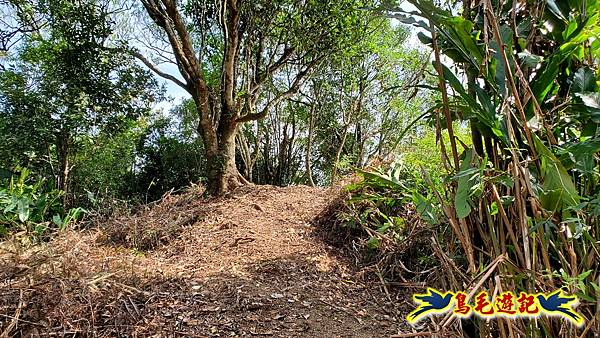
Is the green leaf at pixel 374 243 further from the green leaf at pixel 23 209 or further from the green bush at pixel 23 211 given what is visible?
the green leaf at pixel 23 209

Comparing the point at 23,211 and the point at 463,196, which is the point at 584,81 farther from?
the point at 23,211

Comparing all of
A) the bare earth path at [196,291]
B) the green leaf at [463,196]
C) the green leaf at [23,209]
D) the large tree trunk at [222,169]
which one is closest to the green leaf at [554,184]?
the green leaf at [463,196]

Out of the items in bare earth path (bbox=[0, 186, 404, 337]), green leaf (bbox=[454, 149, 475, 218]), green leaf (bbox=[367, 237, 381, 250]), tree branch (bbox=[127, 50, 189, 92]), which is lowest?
bare earth path (bbox=[0, 186, 404, 337])

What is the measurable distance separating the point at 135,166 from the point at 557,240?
28.3 ft

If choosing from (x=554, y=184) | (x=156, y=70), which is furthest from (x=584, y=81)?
(x=156, y=70)

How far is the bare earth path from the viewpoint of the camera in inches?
68.3

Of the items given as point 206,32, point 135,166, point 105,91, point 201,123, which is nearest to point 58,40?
point 105,91

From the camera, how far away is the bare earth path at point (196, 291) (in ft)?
5.69

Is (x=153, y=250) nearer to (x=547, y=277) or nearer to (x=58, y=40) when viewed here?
(x=547, y=277)

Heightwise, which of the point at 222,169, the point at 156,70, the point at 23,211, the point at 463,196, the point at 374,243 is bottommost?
the point at 374,243

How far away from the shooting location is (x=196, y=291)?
2119 mm

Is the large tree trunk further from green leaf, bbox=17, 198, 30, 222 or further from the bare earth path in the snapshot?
green leaf, bbox=17, 198, 30, 222

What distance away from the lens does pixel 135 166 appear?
26.9 ft

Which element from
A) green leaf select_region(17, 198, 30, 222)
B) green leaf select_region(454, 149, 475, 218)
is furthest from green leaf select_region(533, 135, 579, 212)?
green leaf select_region(17, 198, 30, 222)
